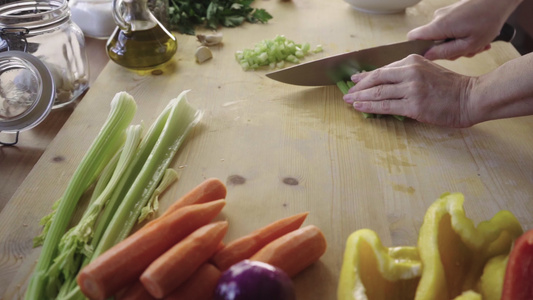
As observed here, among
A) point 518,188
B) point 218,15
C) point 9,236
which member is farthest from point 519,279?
point 218,15

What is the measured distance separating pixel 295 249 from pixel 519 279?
0.41 m

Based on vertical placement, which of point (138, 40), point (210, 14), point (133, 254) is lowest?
point (210, 14)

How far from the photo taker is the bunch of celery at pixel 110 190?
106cm

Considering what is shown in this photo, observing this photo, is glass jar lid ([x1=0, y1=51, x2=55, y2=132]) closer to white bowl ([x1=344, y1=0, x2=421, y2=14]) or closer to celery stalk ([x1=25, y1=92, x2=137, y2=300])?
celery stalk ([x1=25, y1=92, x2=137, y2=300])

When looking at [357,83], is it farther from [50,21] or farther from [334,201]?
[50,21]

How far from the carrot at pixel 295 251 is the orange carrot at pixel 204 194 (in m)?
0.22

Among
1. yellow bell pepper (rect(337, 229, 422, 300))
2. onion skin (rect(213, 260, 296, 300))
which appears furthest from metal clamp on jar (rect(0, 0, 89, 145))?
yellow bell pepper (rect(337, 229, 422, 300))

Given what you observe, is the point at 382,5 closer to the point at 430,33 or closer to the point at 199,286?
the point at 430,33

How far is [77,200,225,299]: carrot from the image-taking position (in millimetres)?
983

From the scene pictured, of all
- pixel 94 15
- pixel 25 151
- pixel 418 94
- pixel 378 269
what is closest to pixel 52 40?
pixel 25 151

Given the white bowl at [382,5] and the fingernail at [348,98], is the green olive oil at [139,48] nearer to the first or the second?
the fingernail at [348,98]

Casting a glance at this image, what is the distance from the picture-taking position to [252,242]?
1.11m

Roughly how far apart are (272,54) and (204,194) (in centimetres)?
85

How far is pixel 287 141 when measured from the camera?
1.54m
